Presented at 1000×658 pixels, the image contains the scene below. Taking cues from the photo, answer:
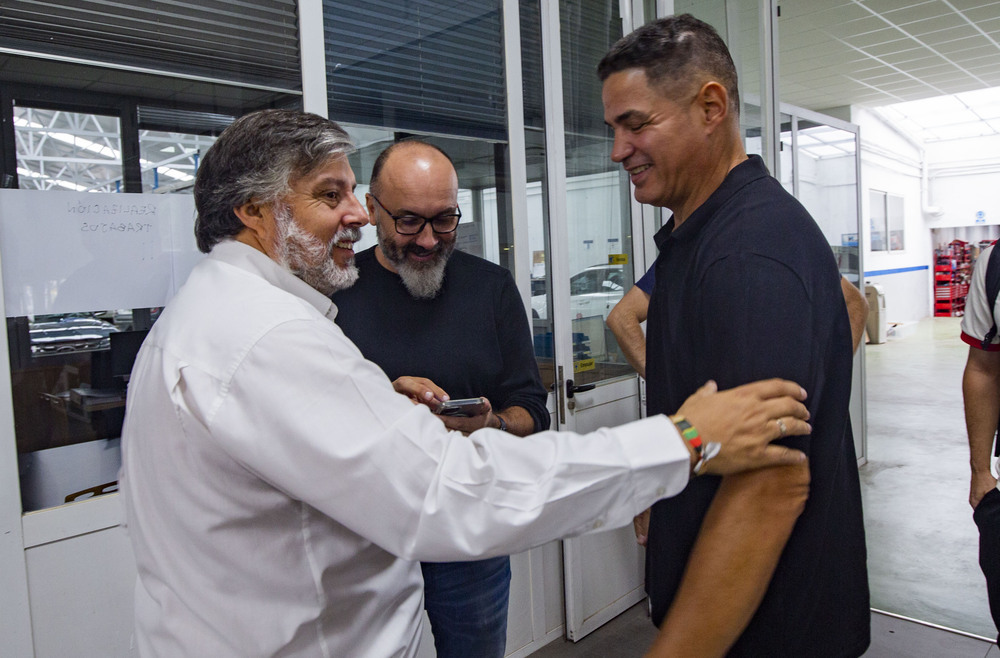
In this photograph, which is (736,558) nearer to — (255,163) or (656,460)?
(656,460)

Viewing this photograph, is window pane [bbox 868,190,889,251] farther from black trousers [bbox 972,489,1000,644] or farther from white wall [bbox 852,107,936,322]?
black trousers [bbox 972,489,1000,644]

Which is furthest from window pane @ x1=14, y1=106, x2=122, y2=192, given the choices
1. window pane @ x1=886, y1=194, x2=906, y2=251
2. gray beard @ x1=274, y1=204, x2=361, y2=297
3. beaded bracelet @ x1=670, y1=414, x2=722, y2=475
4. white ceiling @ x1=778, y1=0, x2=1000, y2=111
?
window pane @ x1=886, y1=194, x2=906, y2=251

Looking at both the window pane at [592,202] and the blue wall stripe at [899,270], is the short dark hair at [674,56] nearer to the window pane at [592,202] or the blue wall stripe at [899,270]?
the window pane at [592,202]

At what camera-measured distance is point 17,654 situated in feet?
4.97

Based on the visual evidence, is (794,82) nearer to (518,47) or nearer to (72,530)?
(518,47)

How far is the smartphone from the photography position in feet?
5.03

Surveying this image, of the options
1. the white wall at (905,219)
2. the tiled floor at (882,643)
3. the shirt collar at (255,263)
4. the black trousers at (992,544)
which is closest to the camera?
the shirt collar at (255,263)

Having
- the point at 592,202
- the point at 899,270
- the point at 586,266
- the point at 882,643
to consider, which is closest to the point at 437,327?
the point at 586,266

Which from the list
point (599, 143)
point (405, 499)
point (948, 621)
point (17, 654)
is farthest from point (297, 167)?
point (948, 621)

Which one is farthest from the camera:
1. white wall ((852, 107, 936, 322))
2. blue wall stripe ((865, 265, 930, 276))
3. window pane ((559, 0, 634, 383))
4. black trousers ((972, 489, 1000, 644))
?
blue wall stripe ((865, 265, 930, 276))

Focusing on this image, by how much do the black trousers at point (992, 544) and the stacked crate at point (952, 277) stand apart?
16327mm

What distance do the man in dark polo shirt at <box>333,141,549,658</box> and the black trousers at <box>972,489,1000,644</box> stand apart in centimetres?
115

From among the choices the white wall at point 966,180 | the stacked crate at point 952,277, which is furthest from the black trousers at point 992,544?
the white wall at point 966,180

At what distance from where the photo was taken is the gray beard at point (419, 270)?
6.14 ft
